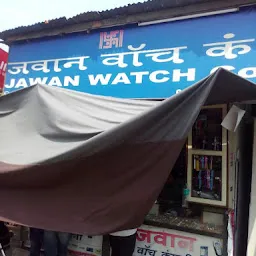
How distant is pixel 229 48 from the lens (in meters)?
3.79

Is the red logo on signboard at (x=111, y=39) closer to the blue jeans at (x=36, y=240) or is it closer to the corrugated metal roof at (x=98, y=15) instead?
the corrugated metal roof at (x=98, y=15)

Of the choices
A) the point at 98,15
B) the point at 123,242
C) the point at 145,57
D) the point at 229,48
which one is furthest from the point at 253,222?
the point at 98,15

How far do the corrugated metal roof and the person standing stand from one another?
3064 millimetres

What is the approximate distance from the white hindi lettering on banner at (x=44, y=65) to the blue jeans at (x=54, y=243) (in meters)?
2.49

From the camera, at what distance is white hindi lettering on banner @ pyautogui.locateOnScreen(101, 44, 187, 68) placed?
409 cm

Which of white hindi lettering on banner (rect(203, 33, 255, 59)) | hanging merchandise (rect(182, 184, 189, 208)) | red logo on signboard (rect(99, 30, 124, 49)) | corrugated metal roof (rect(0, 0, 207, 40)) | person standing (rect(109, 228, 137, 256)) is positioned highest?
corrugated metal roof (rect(0, 0, 207, 40))

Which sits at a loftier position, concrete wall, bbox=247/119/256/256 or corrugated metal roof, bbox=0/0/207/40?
corrugated metal roof, bbox=0/0/207/40

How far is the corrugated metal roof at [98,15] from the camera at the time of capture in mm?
4203

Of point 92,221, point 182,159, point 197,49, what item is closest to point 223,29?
point 197,49

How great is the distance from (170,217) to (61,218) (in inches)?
83.7

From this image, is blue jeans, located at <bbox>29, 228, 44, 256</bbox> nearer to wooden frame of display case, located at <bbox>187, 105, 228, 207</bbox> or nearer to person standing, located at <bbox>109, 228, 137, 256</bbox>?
person standing, located at <bbox>109, 228, 137, 256</bbox>

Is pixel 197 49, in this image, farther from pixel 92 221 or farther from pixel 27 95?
pixel 92 221

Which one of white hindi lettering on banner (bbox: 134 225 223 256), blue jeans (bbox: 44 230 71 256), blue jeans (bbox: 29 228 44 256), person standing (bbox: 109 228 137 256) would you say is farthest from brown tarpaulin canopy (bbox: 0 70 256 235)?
blue jeans (bbox: 29 228 44 256)

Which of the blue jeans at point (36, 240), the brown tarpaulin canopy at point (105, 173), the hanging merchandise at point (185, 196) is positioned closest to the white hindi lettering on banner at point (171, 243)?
the hanging merchandise at point (185, 196)
